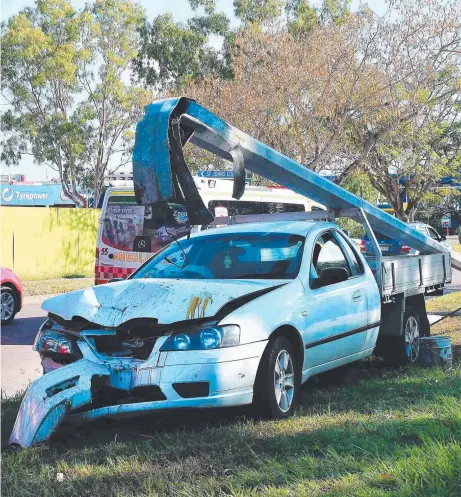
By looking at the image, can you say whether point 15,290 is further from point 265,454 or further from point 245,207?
point 265,454

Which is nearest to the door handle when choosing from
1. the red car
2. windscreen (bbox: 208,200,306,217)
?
windscreen (bbox: 208,200,306,217)

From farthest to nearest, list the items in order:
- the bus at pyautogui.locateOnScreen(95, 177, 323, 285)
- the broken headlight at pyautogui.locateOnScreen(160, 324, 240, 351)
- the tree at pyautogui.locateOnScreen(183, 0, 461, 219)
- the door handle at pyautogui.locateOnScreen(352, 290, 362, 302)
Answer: the tree at pyautogui.locateOnScreen(183, 0, 461, 219) → the bus at pyautogui.locateOnScreen(95, 177, 323, 285) → the door handle at pyautogui.locateOnScreen(352, 290, 362, 302) → the broken headlight at pyautogui.locateOnScreen(160, 324, 240, 351)

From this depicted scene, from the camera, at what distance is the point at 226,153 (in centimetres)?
673

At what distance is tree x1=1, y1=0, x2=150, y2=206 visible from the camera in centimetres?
3462

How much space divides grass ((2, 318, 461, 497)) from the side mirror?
96cm

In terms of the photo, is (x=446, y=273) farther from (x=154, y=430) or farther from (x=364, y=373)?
(x=154, y=430)

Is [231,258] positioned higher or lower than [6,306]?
higher

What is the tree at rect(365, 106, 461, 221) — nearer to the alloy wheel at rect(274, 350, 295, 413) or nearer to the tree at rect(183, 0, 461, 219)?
the tree at rect(183, 0, 461, 219)

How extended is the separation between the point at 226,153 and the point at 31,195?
48092 mm

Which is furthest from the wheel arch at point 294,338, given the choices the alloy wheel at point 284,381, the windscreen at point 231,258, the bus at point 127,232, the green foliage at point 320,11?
the green foliage at point 320,11

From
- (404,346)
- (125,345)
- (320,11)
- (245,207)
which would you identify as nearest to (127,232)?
(245,207)

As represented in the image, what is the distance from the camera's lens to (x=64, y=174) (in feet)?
129

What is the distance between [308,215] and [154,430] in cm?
346

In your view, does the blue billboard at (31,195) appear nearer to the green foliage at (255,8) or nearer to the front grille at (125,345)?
the green foliage at (255,8)
